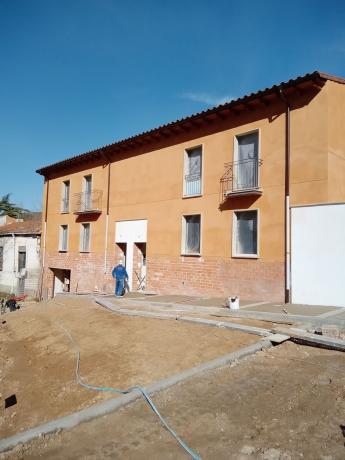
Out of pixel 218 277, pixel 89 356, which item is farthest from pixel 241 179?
pixel 89 356

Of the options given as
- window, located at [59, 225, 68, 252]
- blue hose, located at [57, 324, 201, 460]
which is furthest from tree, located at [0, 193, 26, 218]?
blue hose, located at [57, 324, 201, 460]

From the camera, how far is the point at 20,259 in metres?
24.2

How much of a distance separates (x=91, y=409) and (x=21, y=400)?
69.4 inches

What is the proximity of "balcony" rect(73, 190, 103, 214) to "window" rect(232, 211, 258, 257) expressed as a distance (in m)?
8.30

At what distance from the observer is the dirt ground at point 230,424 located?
3.42 meters

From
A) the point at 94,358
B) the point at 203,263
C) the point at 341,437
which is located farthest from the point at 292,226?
the point at 341,437

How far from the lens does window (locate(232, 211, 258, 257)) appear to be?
12.3 metres

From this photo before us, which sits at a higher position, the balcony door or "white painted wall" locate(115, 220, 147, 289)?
the balcony door

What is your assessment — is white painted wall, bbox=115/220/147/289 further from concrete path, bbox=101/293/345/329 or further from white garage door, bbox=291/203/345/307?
white garage door, bbox=291/203/345/307

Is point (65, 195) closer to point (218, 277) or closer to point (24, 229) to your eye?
point (24, 229)

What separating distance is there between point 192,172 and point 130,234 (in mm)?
4429

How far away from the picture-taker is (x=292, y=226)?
11.0m

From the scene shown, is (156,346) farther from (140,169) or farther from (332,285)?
(140,169)

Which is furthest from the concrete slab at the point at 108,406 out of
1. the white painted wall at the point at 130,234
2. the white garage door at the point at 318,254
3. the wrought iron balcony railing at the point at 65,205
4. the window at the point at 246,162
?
the wrought iron balcony railing at the point at 65,205
